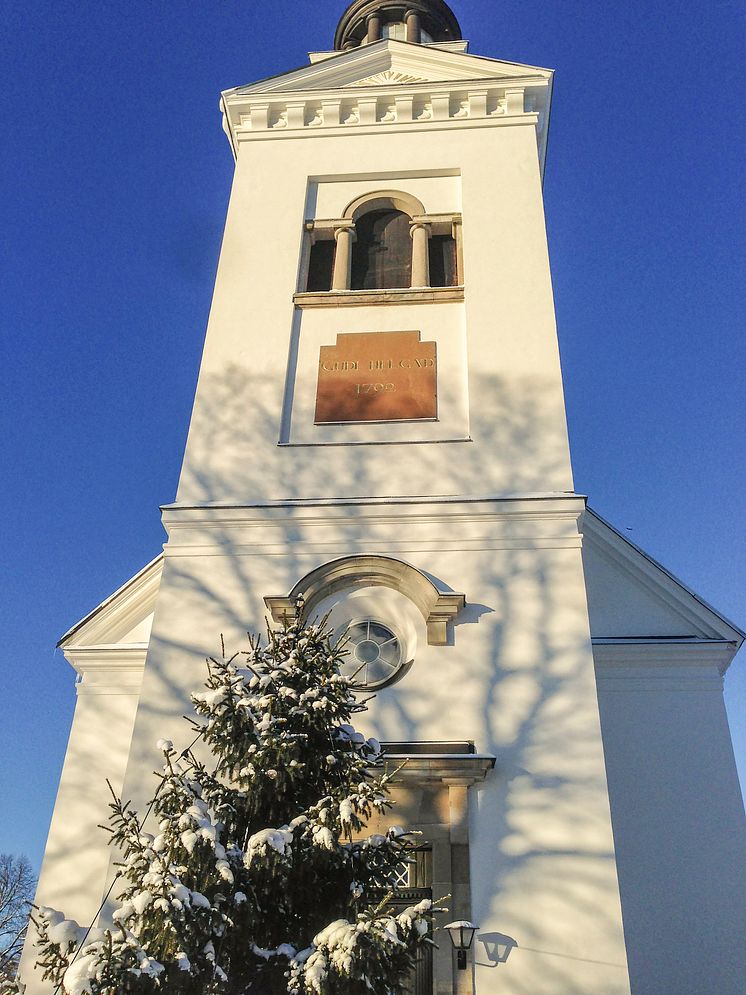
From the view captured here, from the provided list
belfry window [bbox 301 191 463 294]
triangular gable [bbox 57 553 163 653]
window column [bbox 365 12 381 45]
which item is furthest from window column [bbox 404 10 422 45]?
triangular gable [bbox 57 553 163 653]

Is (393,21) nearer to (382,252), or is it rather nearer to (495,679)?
(382,252)

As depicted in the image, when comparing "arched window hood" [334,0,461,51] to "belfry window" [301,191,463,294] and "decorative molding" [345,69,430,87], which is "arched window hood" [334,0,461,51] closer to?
"decorative molding" [345,69,430,87]

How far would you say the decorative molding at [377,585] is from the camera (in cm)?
864

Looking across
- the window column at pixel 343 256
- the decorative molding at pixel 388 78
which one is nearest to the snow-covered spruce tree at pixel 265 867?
the window column at pixel 343 256

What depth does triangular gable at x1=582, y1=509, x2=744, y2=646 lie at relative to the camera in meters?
10.8

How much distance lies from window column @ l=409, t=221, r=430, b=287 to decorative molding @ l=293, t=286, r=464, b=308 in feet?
1.55

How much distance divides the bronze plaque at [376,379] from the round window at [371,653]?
257cm

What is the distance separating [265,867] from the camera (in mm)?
5336

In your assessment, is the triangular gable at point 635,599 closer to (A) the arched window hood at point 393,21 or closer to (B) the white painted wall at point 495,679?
(B) the white painted wall at point 495,679

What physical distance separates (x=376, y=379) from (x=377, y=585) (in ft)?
8.94

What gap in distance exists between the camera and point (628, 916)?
9.10 metres

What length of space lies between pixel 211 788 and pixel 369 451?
4.92 meters

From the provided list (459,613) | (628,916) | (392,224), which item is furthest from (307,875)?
(392,224)

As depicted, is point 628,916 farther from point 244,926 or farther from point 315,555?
point 244,926
